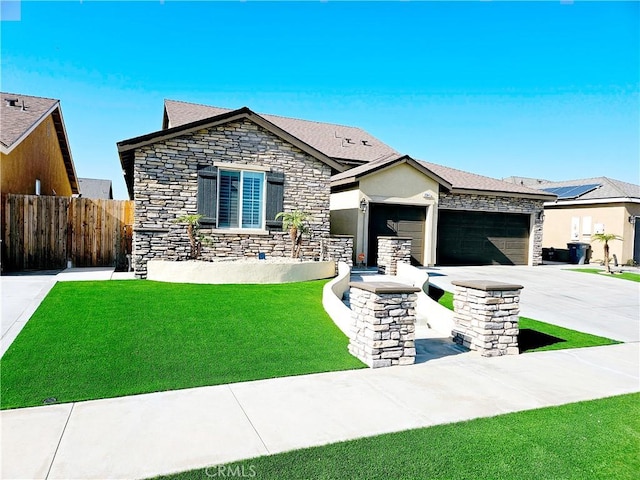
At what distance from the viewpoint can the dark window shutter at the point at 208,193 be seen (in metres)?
12.1

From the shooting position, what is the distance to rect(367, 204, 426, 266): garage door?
15595mm

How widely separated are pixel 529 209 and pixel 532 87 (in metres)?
5.57

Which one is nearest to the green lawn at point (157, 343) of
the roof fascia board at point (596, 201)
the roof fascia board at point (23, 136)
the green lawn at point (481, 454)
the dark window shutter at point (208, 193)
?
the green lawn at point (481, 454)

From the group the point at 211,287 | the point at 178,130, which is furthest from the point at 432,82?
the point at 211,287

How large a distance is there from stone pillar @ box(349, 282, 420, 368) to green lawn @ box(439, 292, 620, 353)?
8.00 feet

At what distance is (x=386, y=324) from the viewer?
6.22 m

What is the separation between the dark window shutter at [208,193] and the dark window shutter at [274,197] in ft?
5.06

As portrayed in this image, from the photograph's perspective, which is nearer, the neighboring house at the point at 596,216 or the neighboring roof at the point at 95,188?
the neighboring house at the point at 596,216

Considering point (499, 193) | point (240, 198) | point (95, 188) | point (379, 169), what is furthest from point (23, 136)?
point (95, 188)

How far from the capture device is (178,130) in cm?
1164

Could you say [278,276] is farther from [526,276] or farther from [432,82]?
[432,82]

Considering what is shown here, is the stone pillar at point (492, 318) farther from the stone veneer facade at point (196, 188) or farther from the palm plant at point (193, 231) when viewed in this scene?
the palm plant at point (193, 231)

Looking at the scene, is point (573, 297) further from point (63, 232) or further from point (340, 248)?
point (63, 232)

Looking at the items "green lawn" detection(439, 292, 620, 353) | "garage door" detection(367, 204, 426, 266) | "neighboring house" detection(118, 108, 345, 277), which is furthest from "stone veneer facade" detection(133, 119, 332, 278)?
"green lawn" detection(439, 292, 620, 353)
